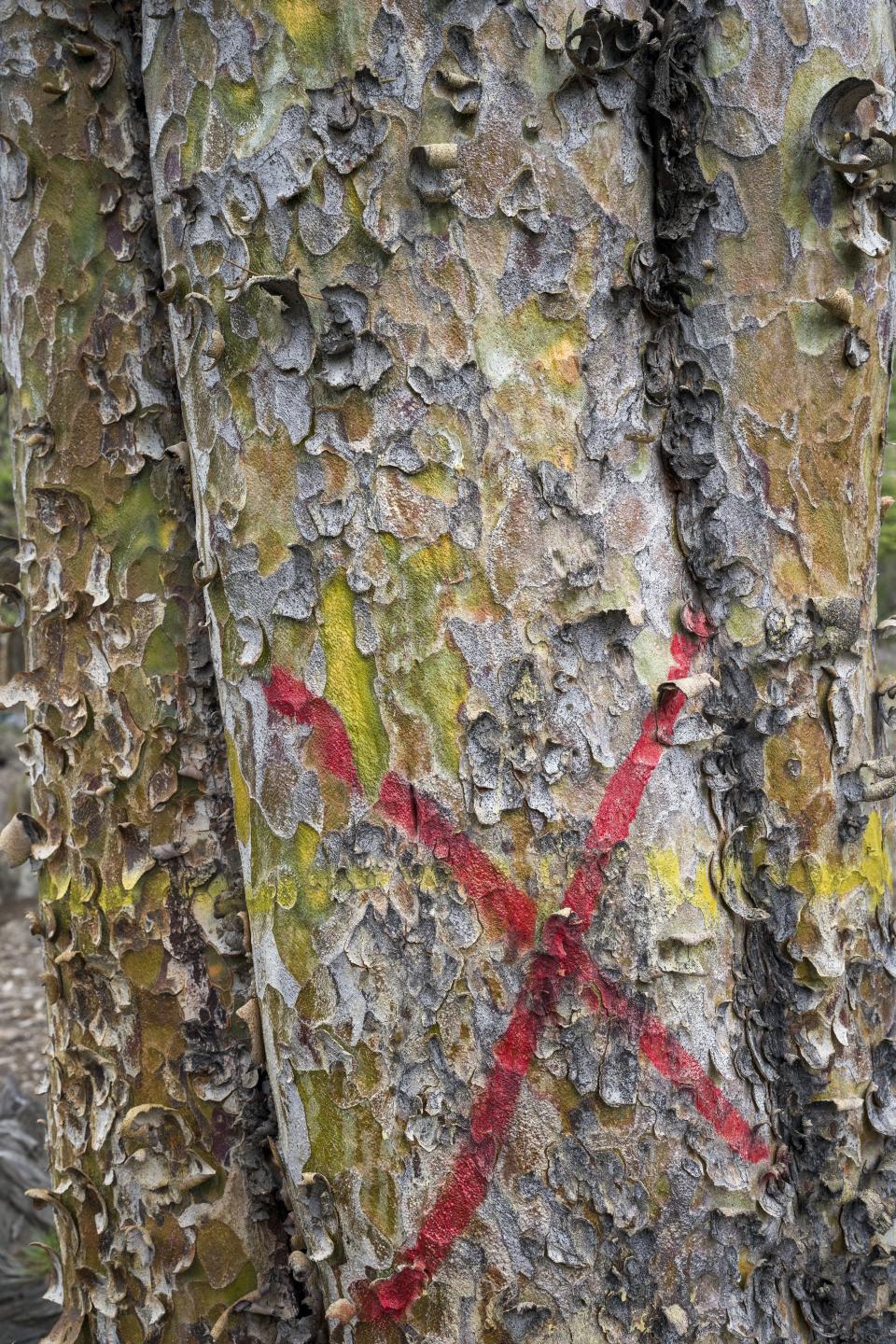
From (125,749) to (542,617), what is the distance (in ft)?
2.47

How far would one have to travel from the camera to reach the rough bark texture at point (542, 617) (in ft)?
4.79

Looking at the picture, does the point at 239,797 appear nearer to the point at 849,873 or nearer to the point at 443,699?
the point at 443,699

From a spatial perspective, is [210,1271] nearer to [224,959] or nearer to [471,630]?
[224,959]

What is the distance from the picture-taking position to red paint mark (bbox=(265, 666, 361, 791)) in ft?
4.93

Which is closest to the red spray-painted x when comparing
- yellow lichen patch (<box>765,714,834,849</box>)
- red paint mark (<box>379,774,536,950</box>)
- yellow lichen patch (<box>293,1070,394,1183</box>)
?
red paint mark (<box>379,774,536,950</box>)

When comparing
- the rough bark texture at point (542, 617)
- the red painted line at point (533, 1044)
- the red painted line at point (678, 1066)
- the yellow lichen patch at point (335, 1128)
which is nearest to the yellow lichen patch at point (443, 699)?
the rough bark texture at point (542, 617)

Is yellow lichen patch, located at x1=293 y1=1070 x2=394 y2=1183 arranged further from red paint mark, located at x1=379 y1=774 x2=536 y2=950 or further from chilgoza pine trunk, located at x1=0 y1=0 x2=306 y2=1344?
red paint mark, located at x1=379 y1=774 x2=536 y2=950

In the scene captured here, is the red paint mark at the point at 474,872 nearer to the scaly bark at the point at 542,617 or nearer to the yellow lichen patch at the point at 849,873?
the scaly bark at the point at 542,617

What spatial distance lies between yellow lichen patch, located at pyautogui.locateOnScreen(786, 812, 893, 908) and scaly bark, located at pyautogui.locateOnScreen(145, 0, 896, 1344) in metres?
0.01

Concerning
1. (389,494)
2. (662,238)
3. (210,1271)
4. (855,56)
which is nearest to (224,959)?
(210,1271)

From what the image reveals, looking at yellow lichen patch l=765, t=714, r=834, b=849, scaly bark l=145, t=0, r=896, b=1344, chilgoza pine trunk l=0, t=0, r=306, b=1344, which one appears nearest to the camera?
scaly bark l=145, t=0, r=896, b=1344

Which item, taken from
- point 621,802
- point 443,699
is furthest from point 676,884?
point 443,699

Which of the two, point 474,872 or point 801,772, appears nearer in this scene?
point 474,872

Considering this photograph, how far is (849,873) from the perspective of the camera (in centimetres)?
164
